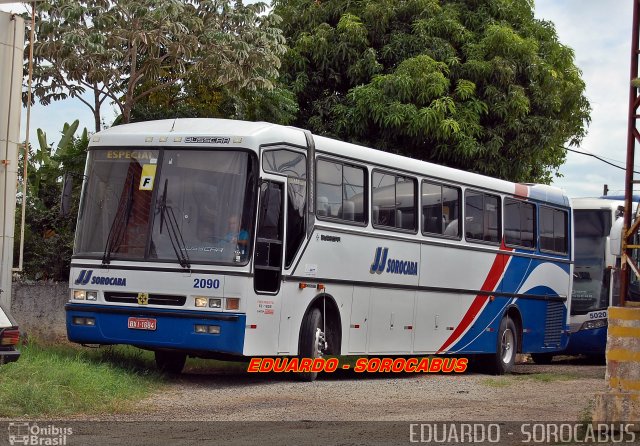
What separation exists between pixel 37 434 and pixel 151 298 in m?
4.41

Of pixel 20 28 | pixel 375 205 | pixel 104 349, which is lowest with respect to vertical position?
pixel 104 349

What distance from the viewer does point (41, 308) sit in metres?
19.2

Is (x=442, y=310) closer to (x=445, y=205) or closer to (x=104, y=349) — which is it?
(x=445, y=205)

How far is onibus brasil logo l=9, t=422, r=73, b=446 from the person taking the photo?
8.85m

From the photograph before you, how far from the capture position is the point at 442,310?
59.2ft

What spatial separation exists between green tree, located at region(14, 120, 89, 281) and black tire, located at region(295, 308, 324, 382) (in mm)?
6826

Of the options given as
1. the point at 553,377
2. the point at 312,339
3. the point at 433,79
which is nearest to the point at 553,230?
the point at 433,79

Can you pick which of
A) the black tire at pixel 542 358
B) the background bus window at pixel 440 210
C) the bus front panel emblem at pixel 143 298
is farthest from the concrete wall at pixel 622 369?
the black tire at pixel 542 358

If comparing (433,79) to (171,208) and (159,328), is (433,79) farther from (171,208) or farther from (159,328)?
(159,328)

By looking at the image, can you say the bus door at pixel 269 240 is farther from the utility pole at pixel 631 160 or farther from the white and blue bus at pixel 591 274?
the white and blue bus at pixel 591 274

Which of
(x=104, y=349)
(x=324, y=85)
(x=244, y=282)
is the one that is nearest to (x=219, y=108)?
(x=324, y=85)

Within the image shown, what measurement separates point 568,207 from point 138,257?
11.0 meters

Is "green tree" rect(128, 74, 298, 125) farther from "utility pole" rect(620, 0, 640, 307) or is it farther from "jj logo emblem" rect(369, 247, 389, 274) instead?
"utility pole" rect(620, 0, 640, 307)

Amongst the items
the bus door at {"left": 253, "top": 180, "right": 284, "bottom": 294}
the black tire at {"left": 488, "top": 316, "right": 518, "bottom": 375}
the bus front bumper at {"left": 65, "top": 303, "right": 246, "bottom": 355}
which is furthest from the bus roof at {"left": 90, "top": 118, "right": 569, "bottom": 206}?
the black tire at {"left": 488, "top": 316, "right": 518, "bottom": 375}
